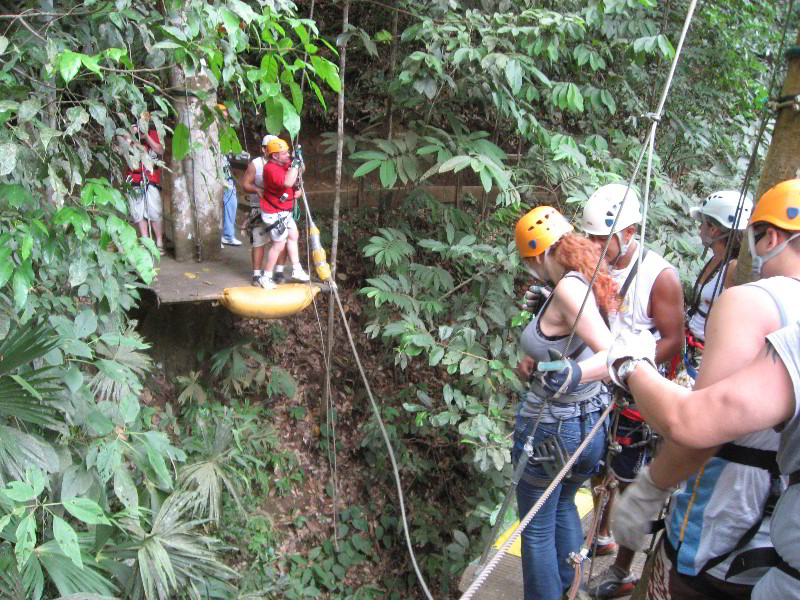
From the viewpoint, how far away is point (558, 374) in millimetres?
2238

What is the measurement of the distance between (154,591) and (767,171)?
3566 millimetres

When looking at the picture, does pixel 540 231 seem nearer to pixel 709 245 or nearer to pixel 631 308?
pixel 631 308

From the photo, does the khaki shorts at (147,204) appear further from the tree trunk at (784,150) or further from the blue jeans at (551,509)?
the tree trunk at (784,150)

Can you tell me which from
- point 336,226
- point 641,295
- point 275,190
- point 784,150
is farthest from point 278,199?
point 784,150

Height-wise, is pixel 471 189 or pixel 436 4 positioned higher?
pixel 436 4

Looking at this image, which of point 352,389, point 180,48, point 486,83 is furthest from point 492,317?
point 180,48

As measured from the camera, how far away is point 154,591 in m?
3.60

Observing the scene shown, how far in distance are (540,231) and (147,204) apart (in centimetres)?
432

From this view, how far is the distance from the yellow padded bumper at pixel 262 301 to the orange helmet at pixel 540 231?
8.46 ft

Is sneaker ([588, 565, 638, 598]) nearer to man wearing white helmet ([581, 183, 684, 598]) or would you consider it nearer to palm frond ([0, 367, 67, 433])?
man wearing white helmet ([581, 183, 684, 598])

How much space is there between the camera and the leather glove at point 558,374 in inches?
86.9

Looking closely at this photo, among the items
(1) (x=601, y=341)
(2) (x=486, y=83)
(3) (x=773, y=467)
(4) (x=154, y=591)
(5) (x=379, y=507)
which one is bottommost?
(5) (x=379, y=507)

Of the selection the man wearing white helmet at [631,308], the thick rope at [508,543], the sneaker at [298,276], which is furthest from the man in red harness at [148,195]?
the thick rope at [508,543]

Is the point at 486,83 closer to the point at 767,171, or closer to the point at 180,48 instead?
the point at 180,48
